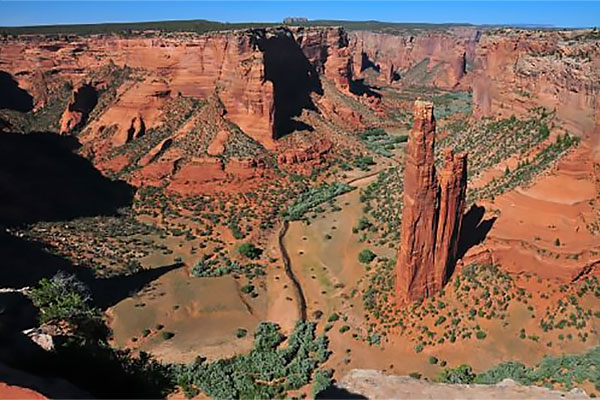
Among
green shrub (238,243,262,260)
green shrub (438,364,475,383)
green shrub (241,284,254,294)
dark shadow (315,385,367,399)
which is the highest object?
dark shadow (315,385,367,399)

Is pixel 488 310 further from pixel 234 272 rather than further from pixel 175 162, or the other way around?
pixel 175 162

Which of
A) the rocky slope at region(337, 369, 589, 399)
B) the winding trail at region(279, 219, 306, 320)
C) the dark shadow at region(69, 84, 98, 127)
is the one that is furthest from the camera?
the dark shadow at region(69, 84, 98, 127)

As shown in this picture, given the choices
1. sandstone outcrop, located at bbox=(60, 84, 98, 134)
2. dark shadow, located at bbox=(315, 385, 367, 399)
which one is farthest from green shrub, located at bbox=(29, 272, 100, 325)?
sandstone outcrop, located at bbox=(60, 84, 98, 134)

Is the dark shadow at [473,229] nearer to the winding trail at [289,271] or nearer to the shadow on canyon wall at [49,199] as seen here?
the winding trail at [289,271]

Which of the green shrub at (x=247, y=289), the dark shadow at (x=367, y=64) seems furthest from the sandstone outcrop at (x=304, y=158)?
the dark shadow at (x=367, y=64)

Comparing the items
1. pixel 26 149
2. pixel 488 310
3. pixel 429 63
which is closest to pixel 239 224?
pixel 26 149

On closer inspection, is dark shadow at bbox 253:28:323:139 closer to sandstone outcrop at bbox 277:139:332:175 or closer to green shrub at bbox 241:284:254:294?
sandstone outcrop at bbox 277:139:332:175
